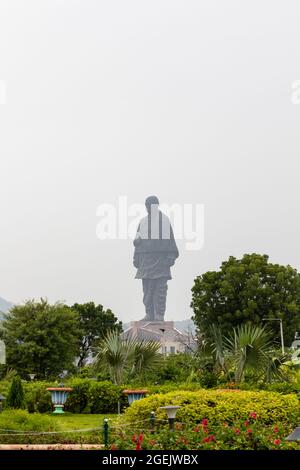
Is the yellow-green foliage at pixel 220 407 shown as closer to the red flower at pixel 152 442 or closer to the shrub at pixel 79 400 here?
the red flower at pixel 152 442

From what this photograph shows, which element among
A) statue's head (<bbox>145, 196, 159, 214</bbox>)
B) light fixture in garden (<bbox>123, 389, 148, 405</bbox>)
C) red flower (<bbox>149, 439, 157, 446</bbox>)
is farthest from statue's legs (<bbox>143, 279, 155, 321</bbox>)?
red flower (<bbox>149, 439, 157, 446</bbox>)

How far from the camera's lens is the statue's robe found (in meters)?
81.8

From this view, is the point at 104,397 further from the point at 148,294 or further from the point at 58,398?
the point at 148,294

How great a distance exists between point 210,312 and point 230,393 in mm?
26454

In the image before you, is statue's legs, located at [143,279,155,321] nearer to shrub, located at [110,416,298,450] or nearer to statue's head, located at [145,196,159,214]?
statue's head, located at [145,196,159,214]

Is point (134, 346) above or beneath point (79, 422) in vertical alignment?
above

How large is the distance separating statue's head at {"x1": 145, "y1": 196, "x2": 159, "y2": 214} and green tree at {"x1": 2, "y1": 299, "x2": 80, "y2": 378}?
140 ft

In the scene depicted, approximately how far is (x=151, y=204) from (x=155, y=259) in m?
7.20

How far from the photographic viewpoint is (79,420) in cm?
2059

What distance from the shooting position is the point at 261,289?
42062 millimetres

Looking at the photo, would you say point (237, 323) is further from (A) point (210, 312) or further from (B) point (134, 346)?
(B) point (134, 346)

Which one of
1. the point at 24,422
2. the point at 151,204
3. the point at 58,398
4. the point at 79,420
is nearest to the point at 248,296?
the point at 58,398

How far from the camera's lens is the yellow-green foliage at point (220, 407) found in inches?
611
